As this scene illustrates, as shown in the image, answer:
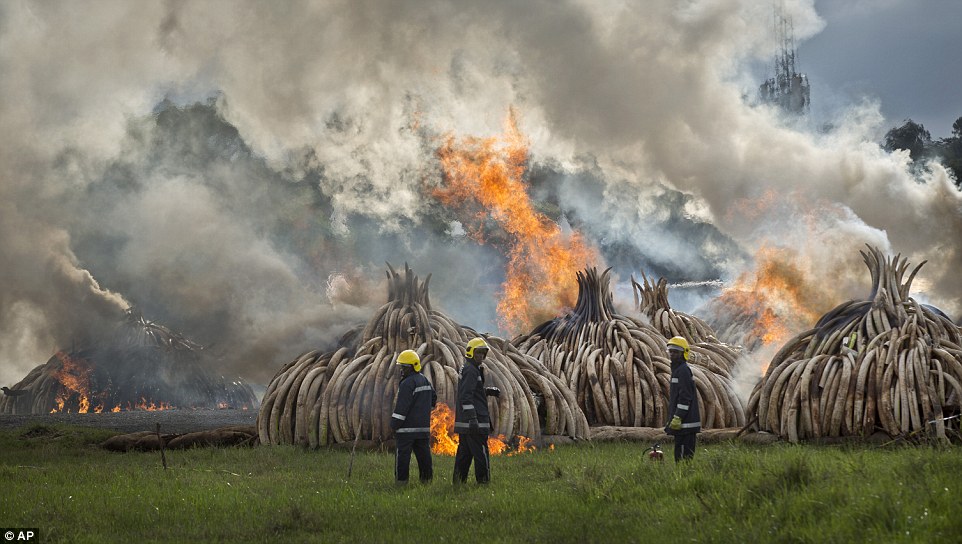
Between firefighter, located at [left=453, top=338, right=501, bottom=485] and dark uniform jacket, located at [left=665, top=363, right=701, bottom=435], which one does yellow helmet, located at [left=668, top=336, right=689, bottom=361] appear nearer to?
dark uniform jacket, located at [left=665, top=363, right=701, bottom=435]

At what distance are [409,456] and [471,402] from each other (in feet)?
3.77

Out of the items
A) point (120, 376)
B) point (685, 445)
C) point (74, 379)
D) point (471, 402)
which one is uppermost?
point (120, 376)

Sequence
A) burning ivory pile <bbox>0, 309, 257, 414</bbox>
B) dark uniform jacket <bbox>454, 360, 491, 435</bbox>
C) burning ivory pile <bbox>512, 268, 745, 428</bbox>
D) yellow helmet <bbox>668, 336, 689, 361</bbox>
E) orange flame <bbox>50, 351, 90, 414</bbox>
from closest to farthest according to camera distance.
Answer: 1. dark uniform jacket <bbox>454, 360, 491, 435</bbox>
2. yellow helmet <bbox>668, 336, 689, 361</bbox>
3. burning ivory pile <bbox>512, 268, 745, 428</bbox>
4. orange flame <bbox>50, 351, 90, 414</bbox>
5. burning ivory pile <bbox>0, 309, 257, 414</bbox>

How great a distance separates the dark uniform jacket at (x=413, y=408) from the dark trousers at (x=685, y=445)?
3.71 m

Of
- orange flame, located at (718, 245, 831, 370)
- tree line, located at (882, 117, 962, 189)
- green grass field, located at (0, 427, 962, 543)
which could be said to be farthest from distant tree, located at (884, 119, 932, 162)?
green grass field, located at (0, 427, 962, 543)

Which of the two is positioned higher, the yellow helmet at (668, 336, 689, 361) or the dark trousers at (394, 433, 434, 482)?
the yellow helmet at (668, 336, 689, 361)

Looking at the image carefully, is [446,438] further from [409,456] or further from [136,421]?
[136,421]

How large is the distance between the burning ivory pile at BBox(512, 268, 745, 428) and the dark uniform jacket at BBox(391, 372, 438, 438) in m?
8.88

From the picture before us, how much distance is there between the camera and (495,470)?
1446cm

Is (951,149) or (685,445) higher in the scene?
(951,149)

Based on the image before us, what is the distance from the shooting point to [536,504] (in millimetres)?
10695

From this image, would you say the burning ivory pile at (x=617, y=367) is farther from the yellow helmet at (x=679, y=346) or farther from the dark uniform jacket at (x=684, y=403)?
the dark uniform jacket at (x=684, y=403)

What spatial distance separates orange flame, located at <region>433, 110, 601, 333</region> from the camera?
25969 millimetres

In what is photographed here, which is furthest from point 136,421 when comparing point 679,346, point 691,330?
point 691,330
